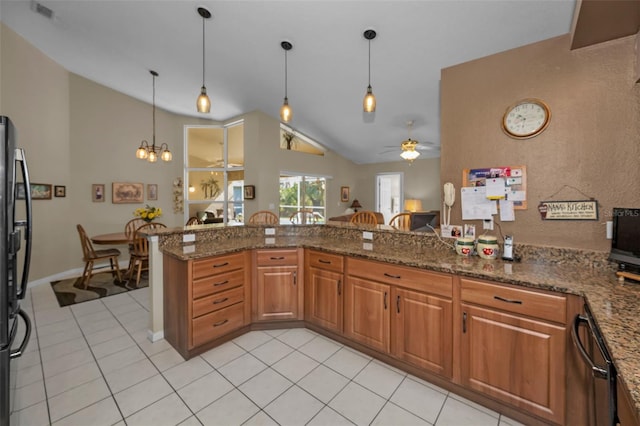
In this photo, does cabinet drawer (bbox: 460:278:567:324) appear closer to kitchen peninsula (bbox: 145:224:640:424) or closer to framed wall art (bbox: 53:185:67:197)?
kitchen peninsula (bbox: 145:224:640:424)

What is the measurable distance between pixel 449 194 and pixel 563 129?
883 millimetres

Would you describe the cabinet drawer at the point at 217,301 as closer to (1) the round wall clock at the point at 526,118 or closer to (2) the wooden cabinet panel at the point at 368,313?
(2) the wooden cabinet panel at the point at 368,313

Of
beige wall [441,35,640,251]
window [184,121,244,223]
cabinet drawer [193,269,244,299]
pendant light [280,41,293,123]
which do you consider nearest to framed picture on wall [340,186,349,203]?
window [184,121,244,223]

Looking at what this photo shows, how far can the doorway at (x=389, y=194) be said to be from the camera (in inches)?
310

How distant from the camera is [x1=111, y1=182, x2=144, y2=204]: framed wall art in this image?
201 inches

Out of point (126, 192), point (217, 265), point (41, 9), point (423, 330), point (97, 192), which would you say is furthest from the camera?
point (126, 192)

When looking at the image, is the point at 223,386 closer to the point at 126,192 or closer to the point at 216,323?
the point at 216,323

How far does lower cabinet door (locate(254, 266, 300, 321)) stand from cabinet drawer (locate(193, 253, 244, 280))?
0.25 metres

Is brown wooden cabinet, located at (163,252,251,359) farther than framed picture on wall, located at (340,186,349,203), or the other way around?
framed picture on wall, located at (340,186,349,203)

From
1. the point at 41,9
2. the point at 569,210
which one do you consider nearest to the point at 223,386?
the point at 569,210

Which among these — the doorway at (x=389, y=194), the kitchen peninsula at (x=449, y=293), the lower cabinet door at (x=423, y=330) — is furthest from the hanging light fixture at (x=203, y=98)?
the doorway at (x=389, y=194)

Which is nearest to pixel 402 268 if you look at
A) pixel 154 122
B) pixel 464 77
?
pixel 464 77

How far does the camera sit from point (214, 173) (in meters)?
6.41

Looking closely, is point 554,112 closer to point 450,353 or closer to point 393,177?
point 450,353
